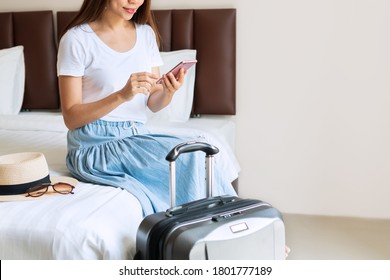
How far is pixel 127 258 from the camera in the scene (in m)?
1.56

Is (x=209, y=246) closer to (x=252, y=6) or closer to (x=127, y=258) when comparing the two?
(x=127, y=258)

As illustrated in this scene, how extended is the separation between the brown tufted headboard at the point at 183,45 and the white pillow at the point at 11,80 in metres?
0.07

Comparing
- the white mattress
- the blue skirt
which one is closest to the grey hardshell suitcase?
the white mattress

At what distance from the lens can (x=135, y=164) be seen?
196 centimetres

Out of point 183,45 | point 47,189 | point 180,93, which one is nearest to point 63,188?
point 47,189

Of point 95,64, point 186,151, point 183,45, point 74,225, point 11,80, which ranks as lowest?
point 74,225

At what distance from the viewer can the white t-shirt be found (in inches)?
79.1

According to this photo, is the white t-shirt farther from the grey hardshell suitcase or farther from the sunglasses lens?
the grey hardshell suitcase

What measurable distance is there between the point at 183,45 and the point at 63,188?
5.56 ft

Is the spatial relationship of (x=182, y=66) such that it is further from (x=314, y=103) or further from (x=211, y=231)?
(x=314, y=103)
